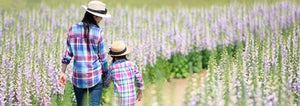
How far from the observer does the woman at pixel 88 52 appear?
163 inches

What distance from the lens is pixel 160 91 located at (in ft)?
9.38

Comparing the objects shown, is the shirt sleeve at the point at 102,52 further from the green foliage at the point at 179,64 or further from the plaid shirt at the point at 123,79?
the green foliage at the point at 179,64

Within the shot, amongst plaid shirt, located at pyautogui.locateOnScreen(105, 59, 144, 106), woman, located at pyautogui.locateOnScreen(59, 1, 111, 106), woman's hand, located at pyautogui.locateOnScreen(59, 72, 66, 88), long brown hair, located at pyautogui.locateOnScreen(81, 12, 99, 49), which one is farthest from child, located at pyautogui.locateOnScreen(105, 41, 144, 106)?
woman's hand, located at pyautogui.locateOnScreen(59, 72, 66, 88)

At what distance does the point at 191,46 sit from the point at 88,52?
569cm

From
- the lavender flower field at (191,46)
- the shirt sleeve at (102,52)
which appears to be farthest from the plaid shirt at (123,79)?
the lavender flower field at (191,46)

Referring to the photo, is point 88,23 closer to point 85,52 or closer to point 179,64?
point 85,52

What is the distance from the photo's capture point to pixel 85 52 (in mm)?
4160

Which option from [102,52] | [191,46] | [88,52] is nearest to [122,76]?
[102,52]

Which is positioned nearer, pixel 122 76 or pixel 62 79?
pixel 62 79

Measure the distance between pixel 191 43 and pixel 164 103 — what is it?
266 inches

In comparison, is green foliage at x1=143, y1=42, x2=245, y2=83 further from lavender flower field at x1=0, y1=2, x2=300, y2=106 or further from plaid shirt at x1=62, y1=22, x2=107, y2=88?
plaid shirt at x1=62, y1=22, x2=107, y2=88

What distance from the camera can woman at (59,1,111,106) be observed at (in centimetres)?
414

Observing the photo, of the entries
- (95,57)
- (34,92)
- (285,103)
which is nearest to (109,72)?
(95,57)

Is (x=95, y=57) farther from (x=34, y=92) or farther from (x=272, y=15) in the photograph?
(x=272, y=15)
